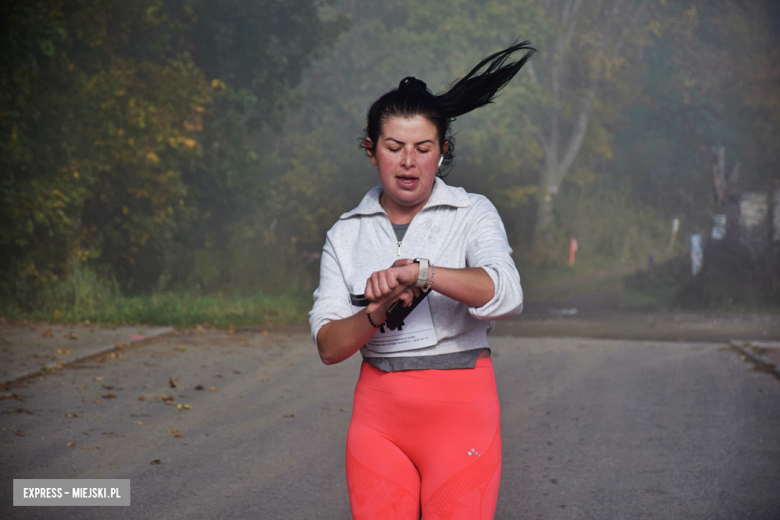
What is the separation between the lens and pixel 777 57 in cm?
3491

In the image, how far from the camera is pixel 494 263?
7.79ft

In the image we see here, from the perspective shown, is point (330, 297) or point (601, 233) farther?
point (601, 233)

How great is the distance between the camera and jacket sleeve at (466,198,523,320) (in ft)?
7.55

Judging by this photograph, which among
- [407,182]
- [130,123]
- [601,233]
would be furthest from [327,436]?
[601,233]

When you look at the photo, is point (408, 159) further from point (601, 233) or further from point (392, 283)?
point (601, 233)

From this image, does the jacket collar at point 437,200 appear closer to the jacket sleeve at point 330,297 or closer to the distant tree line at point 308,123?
the jacket sleeve at point 330,297

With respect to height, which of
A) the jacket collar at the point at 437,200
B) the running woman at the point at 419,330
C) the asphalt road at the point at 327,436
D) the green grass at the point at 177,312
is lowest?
the asphalt road at the point at 327,436

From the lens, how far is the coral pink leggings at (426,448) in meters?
2.40

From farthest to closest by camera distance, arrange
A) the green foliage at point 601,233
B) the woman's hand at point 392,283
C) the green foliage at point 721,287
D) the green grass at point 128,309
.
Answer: the green foliage at point 601,233, the green foliage at point 721,287, the green grass at point 128,309, the woman's hand at point 392,283

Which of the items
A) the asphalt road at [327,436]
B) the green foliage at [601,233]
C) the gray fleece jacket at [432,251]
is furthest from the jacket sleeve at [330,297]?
the green foliage at [601,233]

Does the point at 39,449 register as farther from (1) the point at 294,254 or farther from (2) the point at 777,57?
(2) the point at 777,57

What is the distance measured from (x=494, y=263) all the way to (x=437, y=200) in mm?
340

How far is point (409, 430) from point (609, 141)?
3535cm

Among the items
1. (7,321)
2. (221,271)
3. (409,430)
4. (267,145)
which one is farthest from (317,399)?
(267,145)
